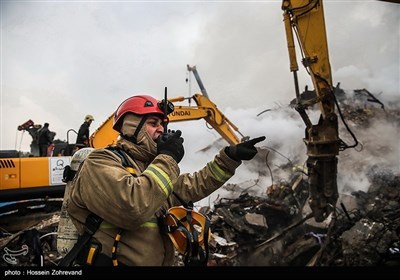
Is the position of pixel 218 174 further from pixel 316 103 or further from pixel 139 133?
pixel 316 103

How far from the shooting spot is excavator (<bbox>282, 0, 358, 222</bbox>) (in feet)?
13.8

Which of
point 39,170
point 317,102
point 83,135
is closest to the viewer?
point 317,102

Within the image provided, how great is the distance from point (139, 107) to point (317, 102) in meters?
2.98

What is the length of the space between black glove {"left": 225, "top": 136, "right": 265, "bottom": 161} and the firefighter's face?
0.46 meters

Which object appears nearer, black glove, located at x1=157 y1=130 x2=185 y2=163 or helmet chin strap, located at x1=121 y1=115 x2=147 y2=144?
black glove, located at x1=157 y1=130 x2=185 y2=163

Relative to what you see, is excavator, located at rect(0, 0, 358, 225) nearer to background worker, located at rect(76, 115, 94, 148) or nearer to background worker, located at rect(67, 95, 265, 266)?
background worker, located at rect(67, 95, 265, 266)

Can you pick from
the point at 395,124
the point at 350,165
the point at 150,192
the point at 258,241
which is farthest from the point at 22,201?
the point at 395,124

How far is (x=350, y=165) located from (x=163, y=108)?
8211 mm

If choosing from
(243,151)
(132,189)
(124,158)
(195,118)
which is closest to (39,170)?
(195,118)

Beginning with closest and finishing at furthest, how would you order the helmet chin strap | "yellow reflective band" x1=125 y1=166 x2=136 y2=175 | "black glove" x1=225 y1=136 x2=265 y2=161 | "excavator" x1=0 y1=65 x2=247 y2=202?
"yellow reflective band" x1=125 y1=166 x2=136 y2=175 < the helmet chin strap < "black glove" x1=225 y1=136 x2=265 y2=161 < "excavator" x1=0 y1=65 x2=247 y2=202

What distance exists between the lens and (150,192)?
1.69 metres

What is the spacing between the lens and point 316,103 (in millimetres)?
4441

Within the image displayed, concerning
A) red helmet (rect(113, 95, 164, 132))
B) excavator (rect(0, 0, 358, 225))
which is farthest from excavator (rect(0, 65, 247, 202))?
red helmet (rect(113, 95, 164, 132))

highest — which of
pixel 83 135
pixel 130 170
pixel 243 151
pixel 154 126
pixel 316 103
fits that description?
pixel 316 103
